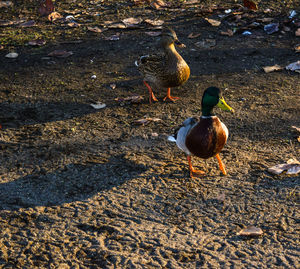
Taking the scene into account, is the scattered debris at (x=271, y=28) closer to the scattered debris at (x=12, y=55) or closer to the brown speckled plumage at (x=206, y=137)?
the brown speckled plumage at (x=206, y=137)

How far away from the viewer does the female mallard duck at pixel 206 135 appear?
12.3 feet

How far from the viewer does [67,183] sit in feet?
12.5

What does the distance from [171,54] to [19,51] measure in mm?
2635

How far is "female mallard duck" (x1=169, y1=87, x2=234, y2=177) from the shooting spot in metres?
3.76

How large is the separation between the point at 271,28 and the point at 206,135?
3.75m

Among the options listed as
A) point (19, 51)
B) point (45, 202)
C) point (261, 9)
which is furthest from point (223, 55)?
point (45, 202)

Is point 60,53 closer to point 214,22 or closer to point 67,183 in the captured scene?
point 214,22

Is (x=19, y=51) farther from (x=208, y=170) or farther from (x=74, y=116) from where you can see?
(x=208, y=170)

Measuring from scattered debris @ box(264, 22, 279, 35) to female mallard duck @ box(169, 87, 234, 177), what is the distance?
3.29 m

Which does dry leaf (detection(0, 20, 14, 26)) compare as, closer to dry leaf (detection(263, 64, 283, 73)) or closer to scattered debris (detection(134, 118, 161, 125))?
scattered debris (detection(134, 118, 161, 125))

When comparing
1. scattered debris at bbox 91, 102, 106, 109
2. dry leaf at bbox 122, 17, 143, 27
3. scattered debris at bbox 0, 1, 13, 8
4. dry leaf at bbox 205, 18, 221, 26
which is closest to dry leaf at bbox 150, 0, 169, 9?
dry leaf at bbox 122, 17, 143, 27

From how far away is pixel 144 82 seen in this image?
213 inches

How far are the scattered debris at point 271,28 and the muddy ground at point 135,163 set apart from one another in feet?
0.29

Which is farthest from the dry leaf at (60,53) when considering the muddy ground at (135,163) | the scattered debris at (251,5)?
the scattered debris at (251,5)
